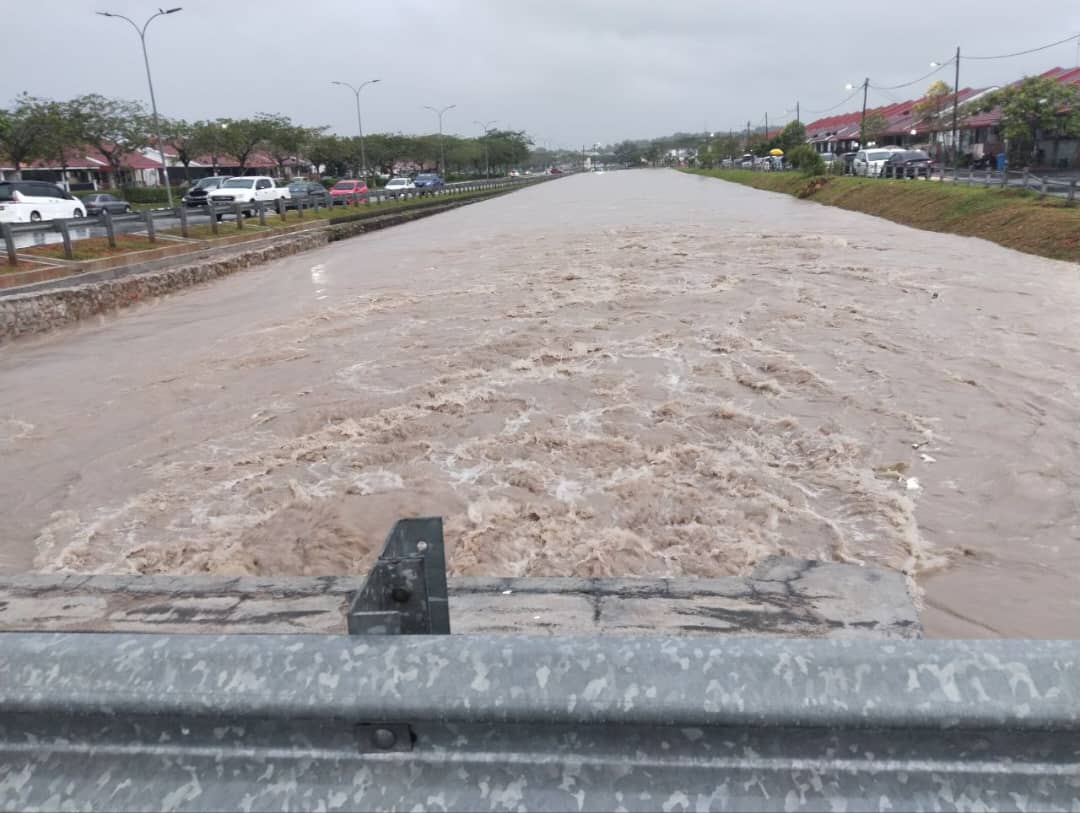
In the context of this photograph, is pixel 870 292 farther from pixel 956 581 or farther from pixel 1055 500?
pixel 956 581

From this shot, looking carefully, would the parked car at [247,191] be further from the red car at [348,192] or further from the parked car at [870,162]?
the parked car at [870,162]

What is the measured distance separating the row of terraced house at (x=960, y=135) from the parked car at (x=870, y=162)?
8118 millimetres

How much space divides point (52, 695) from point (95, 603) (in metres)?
3.08

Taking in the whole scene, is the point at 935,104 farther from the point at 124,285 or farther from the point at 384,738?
the point at 384,738

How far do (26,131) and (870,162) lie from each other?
44924 millimetres

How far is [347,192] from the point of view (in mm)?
45781

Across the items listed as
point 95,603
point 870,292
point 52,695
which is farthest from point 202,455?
point 870,292

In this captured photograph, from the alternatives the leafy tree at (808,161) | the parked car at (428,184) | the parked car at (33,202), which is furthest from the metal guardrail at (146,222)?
the leafy tree at (808,161)

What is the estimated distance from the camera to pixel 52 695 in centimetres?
145

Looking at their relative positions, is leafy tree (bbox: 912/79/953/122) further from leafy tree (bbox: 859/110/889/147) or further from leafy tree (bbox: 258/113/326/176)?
leafy tree (bbox: 258/113/326/176)

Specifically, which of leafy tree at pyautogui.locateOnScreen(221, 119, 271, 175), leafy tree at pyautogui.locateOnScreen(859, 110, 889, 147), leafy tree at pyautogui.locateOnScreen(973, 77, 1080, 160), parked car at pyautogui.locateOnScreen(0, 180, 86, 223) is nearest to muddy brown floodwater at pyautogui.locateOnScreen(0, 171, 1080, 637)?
parked car at pyautogui.locateOnScreen(0, 180, 86, 223)

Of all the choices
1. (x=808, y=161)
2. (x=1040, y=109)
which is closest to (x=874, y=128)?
(x=808, y=161)

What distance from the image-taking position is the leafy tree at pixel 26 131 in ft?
146

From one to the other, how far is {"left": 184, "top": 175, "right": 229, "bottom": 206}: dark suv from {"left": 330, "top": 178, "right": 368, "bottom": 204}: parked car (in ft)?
18.5
